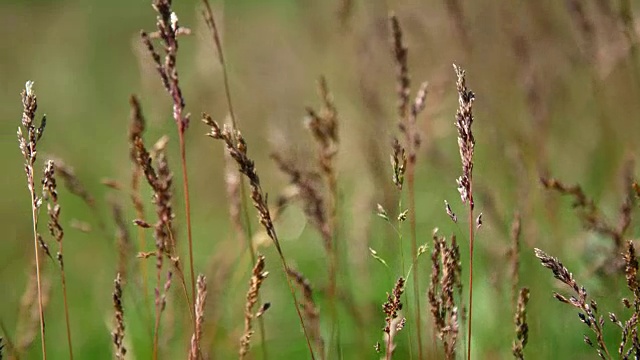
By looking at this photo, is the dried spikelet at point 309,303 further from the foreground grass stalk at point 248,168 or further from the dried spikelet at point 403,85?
the dried spikelet at point 403,85

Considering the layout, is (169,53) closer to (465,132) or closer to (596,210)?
(465,132)

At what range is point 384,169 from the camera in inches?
100

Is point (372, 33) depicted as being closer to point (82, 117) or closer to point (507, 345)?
point (507, 345)

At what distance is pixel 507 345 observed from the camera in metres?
2.27

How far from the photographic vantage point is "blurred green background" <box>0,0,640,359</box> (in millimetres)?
2354

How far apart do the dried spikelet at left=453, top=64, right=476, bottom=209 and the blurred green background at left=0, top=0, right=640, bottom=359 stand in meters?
0.35

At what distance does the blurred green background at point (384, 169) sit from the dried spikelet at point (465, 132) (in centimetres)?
35

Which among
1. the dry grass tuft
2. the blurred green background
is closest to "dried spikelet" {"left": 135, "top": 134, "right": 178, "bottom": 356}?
the blurred green background

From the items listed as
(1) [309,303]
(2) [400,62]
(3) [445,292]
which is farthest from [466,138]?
(1) [309,303]

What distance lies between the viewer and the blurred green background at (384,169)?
235 centimetres

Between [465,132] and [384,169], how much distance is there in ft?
4.34

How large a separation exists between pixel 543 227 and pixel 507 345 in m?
0.94

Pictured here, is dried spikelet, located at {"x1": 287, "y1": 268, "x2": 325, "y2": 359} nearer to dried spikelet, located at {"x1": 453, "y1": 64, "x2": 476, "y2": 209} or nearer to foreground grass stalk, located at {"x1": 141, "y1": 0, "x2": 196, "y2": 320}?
foreground grass stalk, located at {"x1": 141, "y1": 0, "x2": 196, "y2": 320}

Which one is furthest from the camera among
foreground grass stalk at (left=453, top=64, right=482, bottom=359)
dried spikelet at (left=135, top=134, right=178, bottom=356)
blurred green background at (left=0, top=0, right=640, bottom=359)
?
blurred green background at (left=0, top=0, right=640, bottom=359)
